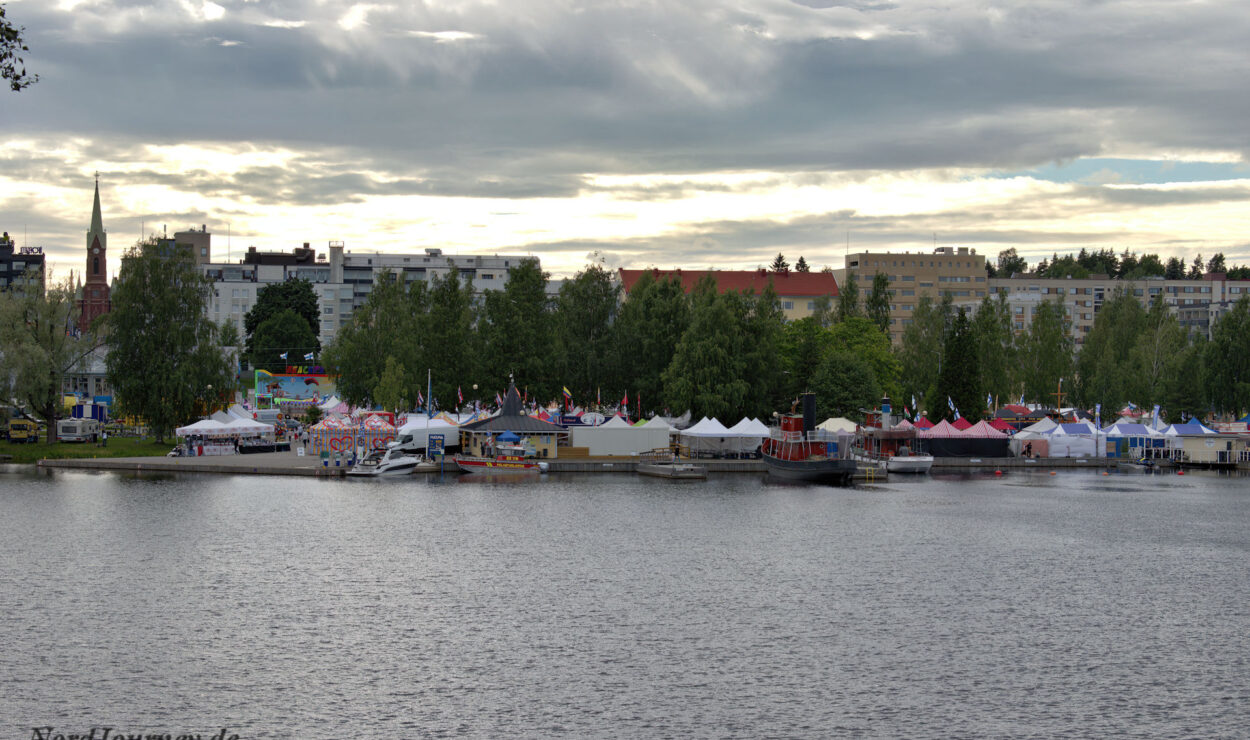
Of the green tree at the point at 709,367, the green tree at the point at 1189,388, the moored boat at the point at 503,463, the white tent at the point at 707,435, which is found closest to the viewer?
the moored boat at the point at 503,463

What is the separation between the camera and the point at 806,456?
85688 mm

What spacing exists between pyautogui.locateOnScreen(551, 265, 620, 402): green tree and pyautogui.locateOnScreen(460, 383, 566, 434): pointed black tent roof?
14.8 m

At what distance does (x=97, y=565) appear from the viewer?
44.2 meters

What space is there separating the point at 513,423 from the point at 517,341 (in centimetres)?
1772

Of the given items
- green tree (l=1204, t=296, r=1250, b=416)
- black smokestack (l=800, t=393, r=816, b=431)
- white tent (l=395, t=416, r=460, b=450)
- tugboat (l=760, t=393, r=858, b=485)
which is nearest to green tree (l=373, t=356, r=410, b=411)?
white tent (l=395, t=416, r=460, b=450)

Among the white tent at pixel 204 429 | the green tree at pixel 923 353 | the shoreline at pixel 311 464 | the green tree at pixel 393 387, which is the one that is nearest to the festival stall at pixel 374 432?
the shoreline at pixel 311 464

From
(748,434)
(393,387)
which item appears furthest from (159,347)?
(748,434)

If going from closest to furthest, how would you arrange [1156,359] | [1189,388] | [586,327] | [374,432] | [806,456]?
[806,456] < [374,432] < [586,327] < [1189,388] < [1156,359]

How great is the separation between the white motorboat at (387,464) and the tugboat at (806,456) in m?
27.4

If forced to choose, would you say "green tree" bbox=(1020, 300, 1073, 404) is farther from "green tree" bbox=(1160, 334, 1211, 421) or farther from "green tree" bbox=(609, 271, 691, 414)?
"green tree" bbox=(609, 271, 691, 414)

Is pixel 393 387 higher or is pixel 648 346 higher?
pixel 648 346

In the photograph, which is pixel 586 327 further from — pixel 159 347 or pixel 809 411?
pixel 159 347

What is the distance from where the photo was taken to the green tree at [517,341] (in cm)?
10469

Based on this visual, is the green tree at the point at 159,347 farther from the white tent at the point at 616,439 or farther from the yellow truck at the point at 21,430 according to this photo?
the white tent at the point at 616,439
